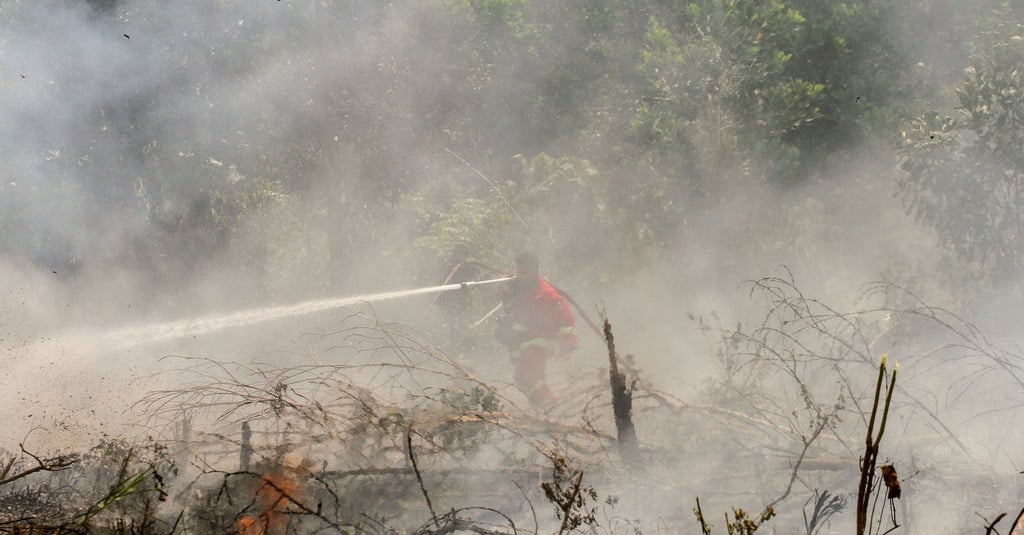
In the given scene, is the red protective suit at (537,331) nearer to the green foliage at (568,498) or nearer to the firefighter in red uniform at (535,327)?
the firefighter in red uniform at (535,327)

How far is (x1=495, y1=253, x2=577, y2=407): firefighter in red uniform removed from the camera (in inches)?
317

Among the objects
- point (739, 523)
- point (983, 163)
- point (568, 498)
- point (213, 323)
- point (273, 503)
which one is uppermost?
point (213, 323)

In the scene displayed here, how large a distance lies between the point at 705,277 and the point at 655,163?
1670mm

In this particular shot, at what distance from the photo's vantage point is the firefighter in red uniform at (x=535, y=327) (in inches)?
317

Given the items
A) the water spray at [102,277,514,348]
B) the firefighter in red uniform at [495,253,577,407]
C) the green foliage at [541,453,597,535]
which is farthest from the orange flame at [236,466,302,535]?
the water spray at [102,277,514,348]

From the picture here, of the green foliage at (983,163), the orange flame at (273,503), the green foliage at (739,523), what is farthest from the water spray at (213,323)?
the green foliage at (739,523)

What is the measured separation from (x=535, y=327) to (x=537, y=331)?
0.14ft

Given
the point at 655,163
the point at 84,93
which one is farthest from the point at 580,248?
the point at 84,93

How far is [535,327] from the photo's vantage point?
8.06 m

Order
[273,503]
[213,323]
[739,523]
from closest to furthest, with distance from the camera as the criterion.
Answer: [739,523]
[273,503]
[213,323]

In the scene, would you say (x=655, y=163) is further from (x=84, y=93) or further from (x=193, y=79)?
(x=84, y=93)

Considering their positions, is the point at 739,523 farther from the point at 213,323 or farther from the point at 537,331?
the point at 213,323

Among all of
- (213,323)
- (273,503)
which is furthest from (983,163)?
(213,323)

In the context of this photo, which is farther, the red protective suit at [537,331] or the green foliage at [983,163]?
the red protective suit at [537,331]
